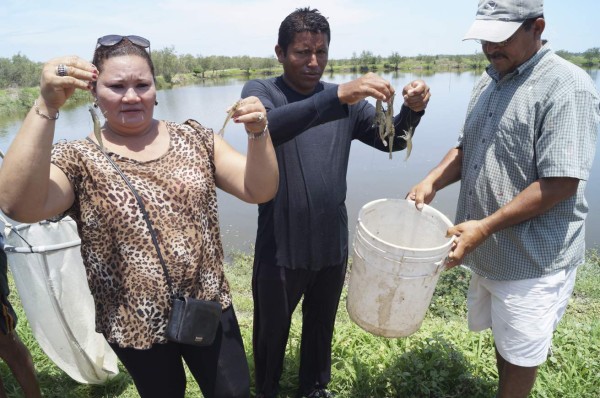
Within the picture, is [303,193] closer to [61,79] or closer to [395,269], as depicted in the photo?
[395,269]

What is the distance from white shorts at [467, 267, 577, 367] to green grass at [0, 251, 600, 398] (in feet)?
2.28

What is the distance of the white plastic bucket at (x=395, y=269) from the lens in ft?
7.26

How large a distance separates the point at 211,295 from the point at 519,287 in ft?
5.37

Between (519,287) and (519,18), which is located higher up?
(519,18)

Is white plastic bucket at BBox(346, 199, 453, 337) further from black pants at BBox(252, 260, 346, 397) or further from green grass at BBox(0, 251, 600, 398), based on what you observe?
green grass at BBox(0, 251, 600, 398)

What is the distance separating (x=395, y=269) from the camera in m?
2.24

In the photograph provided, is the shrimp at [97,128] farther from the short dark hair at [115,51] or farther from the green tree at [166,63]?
the green tree at [166,63]

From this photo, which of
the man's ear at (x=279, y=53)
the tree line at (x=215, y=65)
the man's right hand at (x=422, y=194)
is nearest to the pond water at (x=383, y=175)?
the man's ear at (x=279, y=53)

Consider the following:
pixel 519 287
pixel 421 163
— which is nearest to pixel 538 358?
pixel 519 287

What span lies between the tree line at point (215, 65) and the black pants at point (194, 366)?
165 ft

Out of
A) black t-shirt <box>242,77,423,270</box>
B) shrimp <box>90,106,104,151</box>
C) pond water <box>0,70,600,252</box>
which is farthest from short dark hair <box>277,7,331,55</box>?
pond water <box>0,70,600,252</box>

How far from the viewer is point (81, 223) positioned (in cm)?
179

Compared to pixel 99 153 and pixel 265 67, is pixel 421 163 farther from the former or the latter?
pixel 265 67

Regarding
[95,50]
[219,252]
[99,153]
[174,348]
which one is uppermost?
[95,50]
